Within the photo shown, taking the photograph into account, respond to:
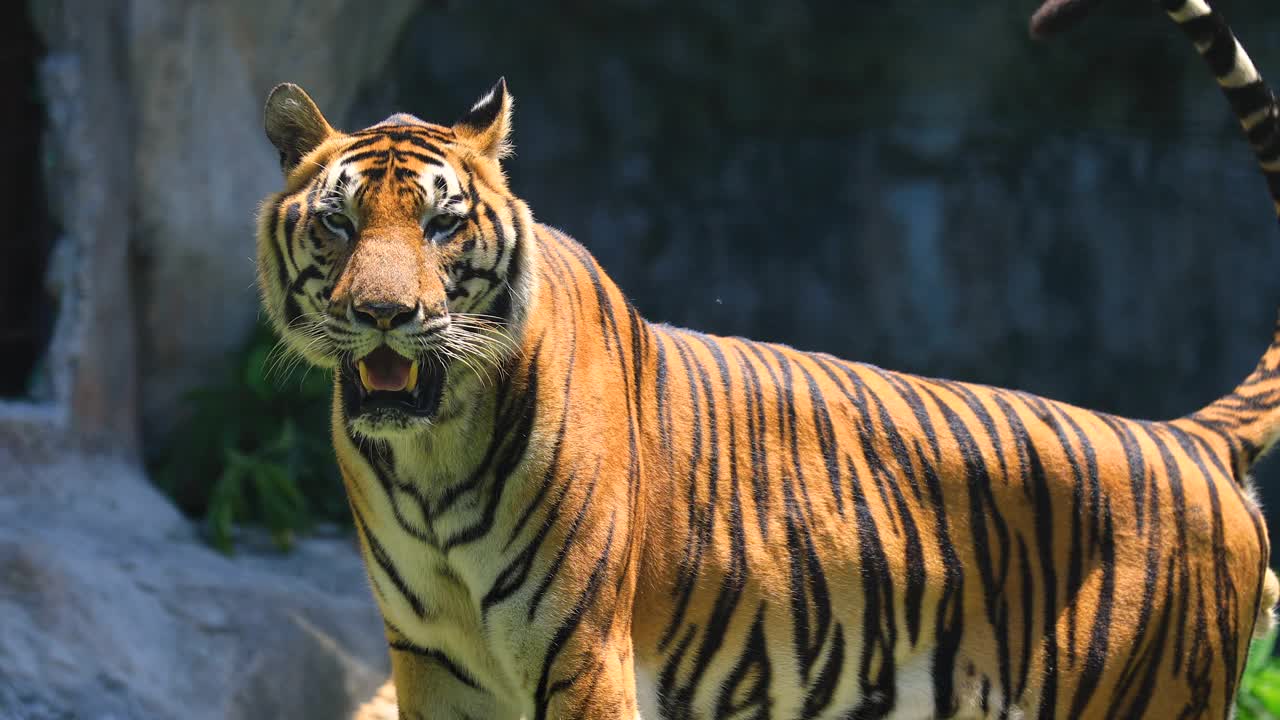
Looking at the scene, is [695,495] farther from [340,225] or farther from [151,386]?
[151,386]

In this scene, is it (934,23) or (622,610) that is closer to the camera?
(622,610)

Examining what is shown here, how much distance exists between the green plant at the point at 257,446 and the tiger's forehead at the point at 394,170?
121 inches

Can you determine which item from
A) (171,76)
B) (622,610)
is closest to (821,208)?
(171,76)

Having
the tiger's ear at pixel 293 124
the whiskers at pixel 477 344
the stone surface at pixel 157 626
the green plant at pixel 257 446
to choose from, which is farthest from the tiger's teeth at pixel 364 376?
the green plant at pixel 257 446

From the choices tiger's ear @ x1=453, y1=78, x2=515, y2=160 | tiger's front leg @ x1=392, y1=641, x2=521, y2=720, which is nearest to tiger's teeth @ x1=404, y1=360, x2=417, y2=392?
tiger's ear @ x1=453, y1=78, x2=515, y2=160

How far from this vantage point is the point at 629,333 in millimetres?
2822

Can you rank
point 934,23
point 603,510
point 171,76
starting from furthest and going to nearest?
point 934,23 → point 171,76 → point 603,510

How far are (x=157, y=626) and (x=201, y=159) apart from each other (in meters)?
2.29

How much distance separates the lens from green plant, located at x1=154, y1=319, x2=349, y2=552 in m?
5.41

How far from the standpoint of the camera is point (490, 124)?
261 cm

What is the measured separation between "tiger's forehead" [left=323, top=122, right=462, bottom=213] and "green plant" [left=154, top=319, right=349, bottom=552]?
3079 mm

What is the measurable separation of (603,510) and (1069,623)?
1153 millimetres

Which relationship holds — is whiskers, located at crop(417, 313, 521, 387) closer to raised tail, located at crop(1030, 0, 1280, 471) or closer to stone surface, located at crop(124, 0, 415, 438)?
raised tail, located at crop(1030, 0, 1280, 471)

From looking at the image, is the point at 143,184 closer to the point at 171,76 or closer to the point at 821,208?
the point at 171,76
